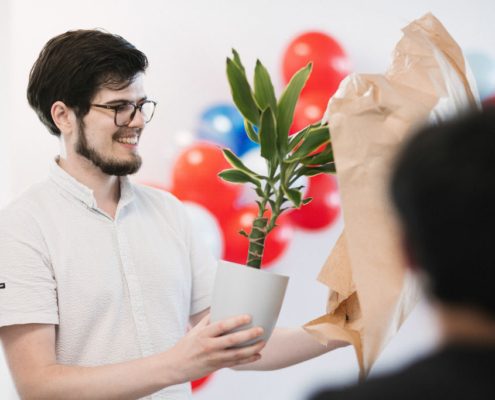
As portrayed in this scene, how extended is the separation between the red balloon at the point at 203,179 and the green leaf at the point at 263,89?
3.99 feet

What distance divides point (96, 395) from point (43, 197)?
1.53 feet

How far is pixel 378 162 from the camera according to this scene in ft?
3.18

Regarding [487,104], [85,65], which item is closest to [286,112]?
[487,104]

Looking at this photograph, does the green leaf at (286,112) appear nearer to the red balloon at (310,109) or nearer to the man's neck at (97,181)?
the man's neck at (97,181)

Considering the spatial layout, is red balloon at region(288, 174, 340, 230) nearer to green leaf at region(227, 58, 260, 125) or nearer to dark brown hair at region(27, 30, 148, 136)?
dark brown hair at region(27, 30, 148, 136)

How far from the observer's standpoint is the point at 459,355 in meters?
0.47

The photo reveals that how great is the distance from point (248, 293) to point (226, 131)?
1.47 metres

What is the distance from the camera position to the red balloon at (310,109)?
2.52m

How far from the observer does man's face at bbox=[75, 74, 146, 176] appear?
1.59 m

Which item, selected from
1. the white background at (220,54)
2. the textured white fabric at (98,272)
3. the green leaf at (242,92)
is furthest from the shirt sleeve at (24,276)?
the white background at (220,54)

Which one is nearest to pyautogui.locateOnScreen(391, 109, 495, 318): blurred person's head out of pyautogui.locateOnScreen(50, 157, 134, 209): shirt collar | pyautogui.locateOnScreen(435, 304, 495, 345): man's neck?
pyautogui.locateOnScreen(435, 304, 495, 345): man's neck

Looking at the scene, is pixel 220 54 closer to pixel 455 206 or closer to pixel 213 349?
pixel 213 349

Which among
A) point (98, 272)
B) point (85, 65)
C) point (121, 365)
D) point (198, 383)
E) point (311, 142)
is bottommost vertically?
point (198, 383)

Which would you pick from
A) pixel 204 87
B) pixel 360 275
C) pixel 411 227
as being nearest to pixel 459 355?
pixel 411 227
